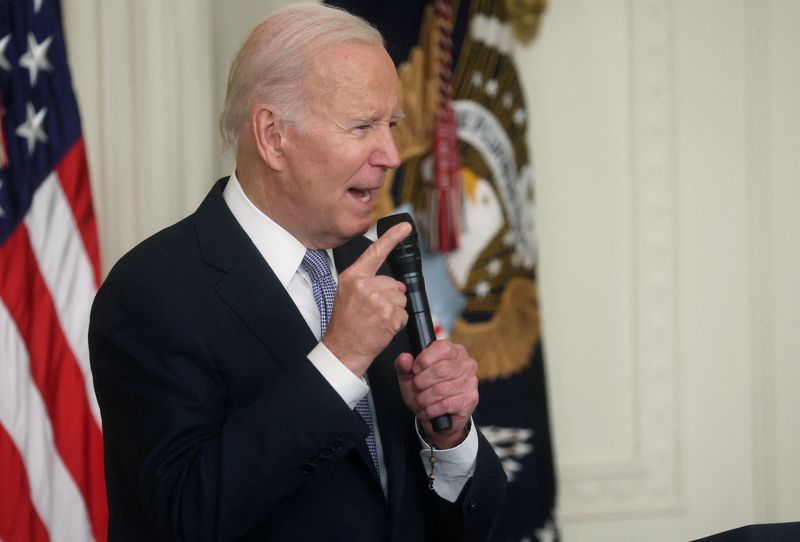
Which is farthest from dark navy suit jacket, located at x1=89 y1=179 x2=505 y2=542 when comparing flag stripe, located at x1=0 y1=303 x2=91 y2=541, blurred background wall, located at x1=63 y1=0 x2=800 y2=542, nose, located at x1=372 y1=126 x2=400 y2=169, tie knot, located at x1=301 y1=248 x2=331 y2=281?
blurred background wall, located at x1=63 y1=0 x2=800 y2=542

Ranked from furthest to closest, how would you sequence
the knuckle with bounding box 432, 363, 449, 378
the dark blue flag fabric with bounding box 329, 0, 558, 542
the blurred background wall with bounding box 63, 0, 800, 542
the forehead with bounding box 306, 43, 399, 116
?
1. the blurred background wall with bounding box 63, 0, 800, 542
2. the dark blue flag fabric with bounding box 329, 0, 558, 542
3. the forehead with bounding box 306, 43, 399, 116
4. the knuckle with bounding box 432, 363, 449, 378

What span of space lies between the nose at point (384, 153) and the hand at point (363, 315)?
24cm

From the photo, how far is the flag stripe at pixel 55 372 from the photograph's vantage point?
2.31 m

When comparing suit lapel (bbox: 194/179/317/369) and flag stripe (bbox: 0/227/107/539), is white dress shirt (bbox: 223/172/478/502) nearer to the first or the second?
suit lapel (bbox: 194/179/317/369)

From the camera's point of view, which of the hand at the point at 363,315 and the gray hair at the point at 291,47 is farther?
the gray hair at the point at 291,47

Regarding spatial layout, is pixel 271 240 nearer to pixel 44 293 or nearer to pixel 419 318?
pixel 419 318

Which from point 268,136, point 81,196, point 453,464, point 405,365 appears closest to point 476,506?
point 453,464

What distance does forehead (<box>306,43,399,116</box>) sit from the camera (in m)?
1.59

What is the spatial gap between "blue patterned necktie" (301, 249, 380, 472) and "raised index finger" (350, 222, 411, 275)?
0.75 feet

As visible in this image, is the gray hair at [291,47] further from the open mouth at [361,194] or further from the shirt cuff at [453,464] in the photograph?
the shirt cuff at [453,464]

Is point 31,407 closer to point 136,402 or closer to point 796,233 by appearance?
point 136,402

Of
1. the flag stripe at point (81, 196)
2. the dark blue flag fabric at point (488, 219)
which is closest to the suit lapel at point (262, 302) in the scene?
the flag stripe at point (81, 196)

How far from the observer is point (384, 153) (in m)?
1.61

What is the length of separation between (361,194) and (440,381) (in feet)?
1.21
